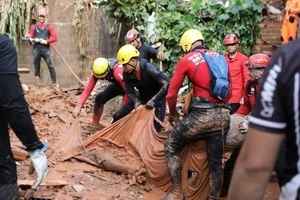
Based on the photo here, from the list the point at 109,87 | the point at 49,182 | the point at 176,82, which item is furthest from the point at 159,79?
the point at 49,182

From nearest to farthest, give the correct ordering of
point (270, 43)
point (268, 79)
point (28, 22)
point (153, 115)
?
point (268, 79)
point (153, 115)
point (270, 43)
point (28, 22)

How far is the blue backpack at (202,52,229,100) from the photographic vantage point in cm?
626

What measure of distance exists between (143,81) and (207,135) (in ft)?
5.46

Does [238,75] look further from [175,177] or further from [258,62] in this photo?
[175,177]

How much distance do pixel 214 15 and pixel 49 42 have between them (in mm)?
3769

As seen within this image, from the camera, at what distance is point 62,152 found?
7.59 metres

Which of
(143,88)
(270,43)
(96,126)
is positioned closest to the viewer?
(143,88)

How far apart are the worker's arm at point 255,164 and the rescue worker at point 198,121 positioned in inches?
163

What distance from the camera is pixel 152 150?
7.16m

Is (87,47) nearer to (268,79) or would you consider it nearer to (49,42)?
(49,42)

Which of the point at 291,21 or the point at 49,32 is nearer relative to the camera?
the point at 291,21

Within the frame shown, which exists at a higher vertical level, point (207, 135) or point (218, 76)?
point (218, 76)

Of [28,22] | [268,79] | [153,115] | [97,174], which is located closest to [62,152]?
[97,174]

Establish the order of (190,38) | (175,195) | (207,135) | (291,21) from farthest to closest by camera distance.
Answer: (291,21)
(190,38)
(175,195)
(207,135)
